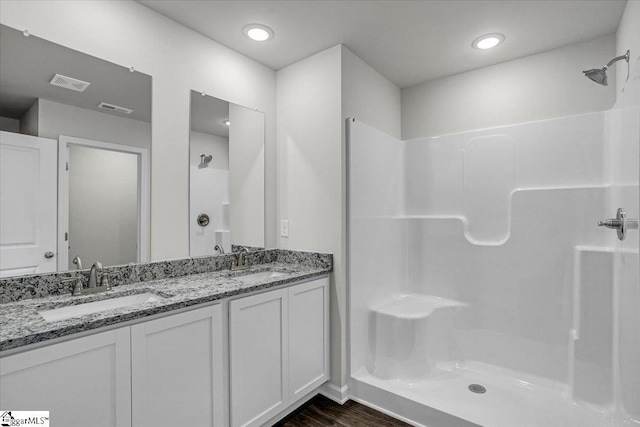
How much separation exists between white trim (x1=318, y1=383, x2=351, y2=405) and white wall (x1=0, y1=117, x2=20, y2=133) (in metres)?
2.31

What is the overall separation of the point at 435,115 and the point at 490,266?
1383 millimetres

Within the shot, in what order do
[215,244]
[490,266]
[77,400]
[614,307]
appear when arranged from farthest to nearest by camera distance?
[490,266] < [215,244] < [614,307] < [77,400]

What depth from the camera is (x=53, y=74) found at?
162cm

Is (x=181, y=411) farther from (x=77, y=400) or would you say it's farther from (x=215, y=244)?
(x=215, y=244)

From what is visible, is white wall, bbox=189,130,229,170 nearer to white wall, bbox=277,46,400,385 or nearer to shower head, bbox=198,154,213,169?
shower head, bbox=198,154,213,169

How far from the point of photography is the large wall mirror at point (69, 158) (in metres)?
1.49

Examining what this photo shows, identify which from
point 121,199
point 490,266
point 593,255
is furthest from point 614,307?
point 121,199

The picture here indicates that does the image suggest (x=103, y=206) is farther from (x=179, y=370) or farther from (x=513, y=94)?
(x=513, y=94)

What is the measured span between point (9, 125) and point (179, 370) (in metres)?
1.32

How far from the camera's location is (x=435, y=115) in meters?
2.97

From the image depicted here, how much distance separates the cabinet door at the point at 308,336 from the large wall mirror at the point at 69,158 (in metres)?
0.97

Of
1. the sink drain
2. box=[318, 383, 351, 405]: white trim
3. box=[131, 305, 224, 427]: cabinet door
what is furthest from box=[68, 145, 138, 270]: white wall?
the sink drain

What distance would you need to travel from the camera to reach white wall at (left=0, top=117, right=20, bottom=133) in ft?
4.74

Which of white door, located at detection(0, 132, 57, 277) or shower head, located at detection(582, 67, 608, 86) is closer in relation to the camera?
white door, located at detection(0, 132, 57, 277)
